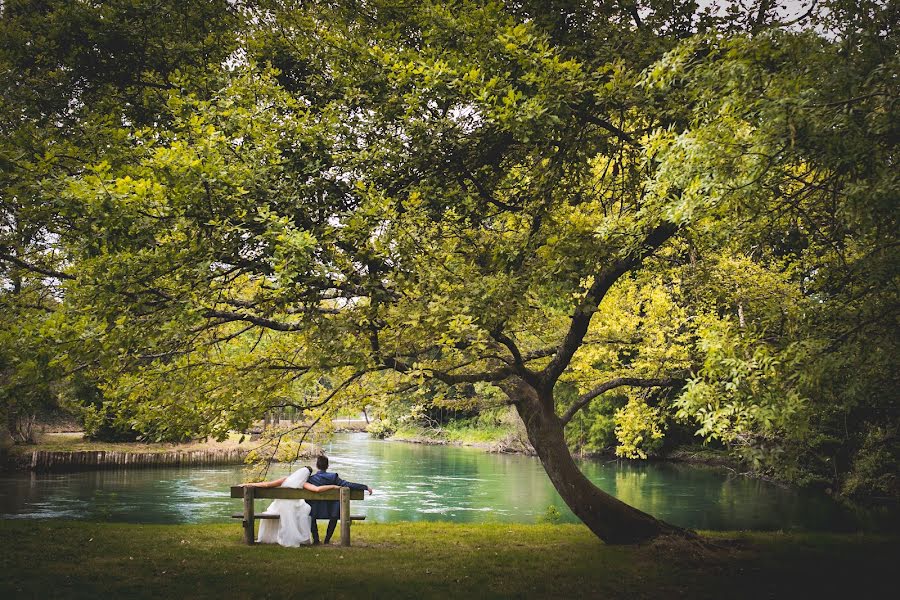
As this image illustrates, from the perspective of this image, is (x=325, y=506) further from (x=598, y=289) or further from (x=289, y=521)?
(x=598, y=289)

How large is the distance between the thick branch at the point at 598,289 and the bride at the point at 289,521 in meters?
4.30

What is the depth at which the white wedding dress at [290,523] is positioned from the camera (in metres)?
11.4

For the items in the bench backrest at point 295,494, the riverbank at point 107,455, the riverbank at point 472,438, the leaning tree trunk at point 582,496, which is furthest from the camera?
the riverbank at point 472,438

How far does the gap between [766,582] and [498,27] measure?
28.5ft

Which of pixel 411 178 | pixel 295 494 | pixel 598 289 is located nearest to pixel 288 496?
pixel 295 494

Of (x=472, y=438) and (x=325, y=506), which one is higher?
(x=325, y=506)

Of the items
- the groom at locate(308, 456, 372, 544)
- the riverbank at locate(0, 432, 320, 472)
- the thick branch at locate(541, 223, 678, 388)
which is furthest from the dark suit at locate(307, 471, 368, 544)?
the riverbank at locate(0, 432, 320, 472)

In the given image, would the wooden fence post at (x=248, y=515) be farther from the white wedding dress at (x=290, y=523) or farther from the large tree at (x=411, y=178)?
the large tree at (x=411, y=178)

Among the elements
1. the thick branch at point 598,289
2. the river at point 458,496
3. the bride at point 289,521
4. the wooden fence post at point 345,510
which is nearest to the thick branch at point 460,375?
the thick branch at point 598,289

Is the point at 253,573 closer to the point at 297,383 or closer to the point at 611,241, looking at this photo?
the point at 297,383

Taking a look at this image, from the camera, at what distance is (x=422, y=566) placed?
33.8 ft

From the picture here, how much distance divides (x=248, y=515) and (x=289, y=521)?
27.0 inches

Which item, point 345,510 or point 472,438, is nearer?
point 345,510

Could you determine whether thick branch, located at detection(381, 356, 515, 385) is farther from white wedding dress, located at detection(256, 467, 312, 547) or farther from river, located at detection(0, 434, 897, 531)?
river, located at detection(0, 434, 897, 531)
